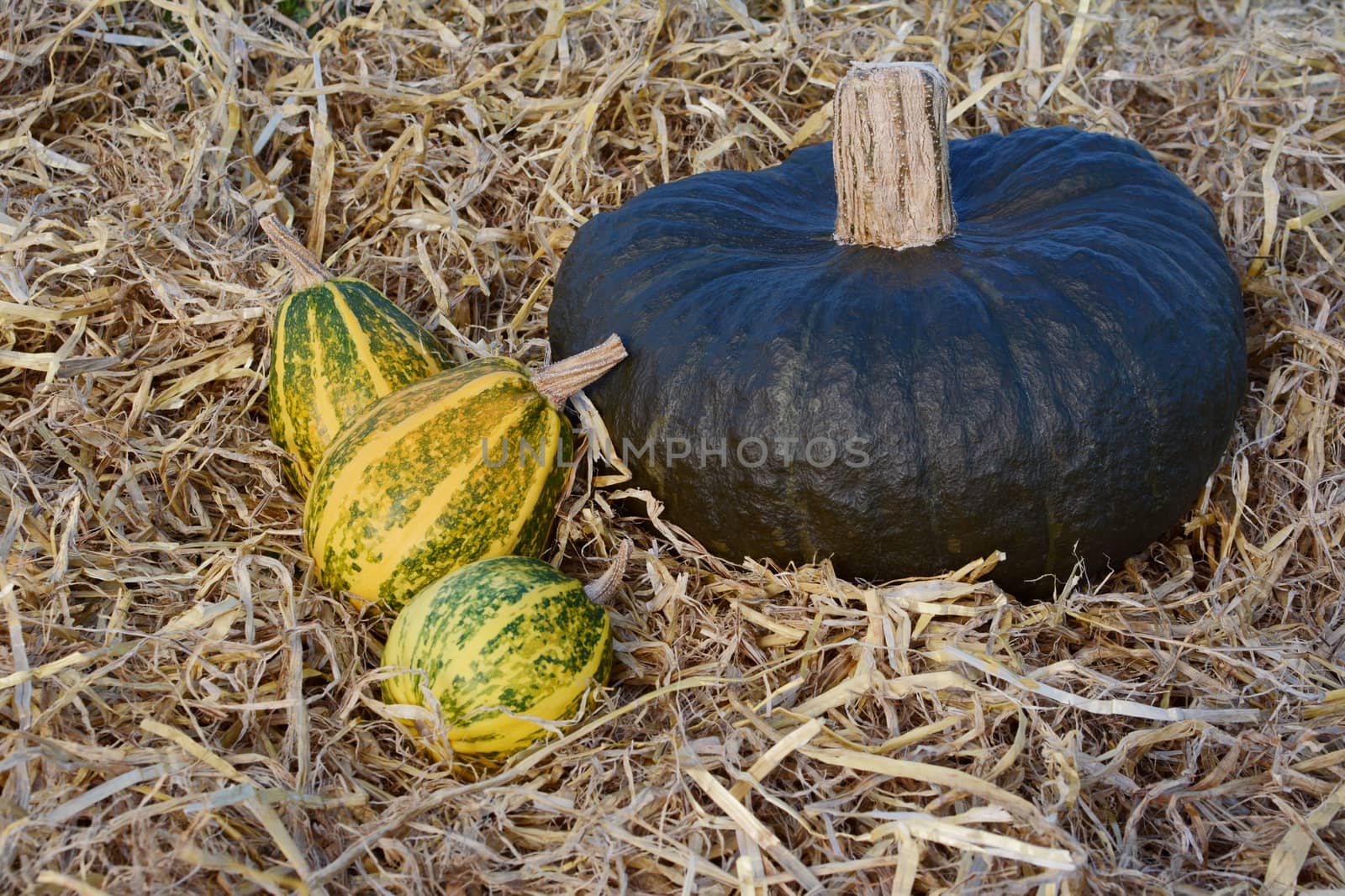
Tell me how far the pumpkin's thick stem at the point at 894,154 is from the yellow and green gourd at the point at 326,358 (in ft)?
4.19

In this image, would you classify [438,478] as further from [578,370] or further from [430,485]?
[578,370]

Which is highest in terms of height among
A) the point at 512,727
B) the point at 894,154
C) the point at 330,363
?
the point at 894,154

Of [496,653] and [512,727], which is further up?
[496,653]

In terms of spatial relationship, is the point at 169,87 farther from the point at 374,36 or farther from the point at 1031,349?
the point at 1031,349

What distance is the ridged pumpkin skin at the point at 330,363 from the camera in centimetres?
302

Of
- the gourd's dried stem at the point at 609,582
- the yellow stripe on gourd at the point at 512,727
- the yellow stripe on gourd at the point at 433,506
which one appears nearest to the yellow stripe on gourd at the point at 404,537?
the yellow stripe on gourd at the point at 433,506

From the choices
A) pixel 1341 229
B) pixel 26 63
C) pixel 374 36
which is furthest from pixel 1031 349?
pixel 26 63

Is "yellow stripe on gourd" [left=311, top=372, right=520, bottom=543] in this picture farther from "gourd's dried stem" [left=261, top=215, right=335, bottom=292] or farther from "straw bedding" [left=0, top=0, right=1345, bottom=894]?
"gourd's dried stem" [left=261, top=215, right=335, bottom=292]

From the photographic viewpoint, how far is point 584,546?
304cm

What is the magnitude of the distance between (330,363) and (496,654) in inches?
41.7

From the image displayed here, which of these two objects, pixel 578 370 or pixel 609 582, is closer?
pixel 609 582

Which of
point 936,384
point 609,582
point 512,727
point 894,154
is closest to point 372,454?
point 609,582

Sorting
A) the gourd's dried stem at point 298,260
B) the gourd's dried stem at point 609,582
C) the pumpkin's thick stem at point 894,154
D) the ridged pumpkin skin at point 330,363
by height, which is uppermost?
the pumpkin's thick stem at point 894,154

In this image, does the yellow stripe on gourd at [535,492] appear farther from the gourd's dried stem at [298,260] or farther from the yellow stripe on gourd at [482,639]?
the gourd's dried stem at [298,260]
